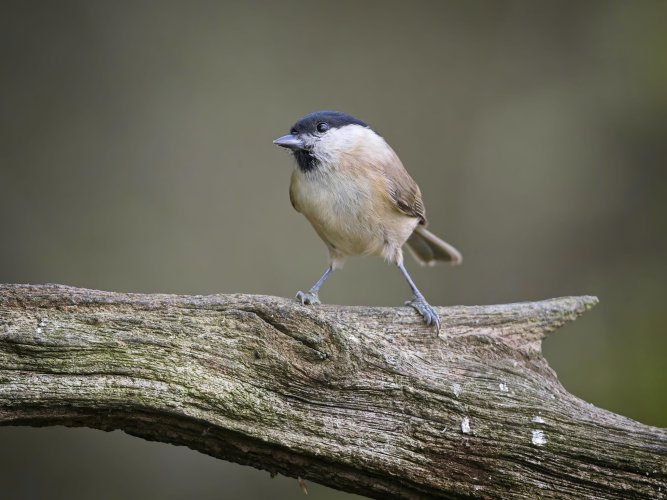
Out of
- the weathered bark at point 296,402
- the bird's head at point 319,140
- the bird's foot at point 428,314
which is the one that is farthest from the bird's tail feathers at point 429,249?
the weathered bark at point 296,402

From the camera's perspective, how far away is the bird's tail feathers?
2.95 metres

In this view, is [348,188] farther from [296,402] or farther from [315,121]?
[296,402]

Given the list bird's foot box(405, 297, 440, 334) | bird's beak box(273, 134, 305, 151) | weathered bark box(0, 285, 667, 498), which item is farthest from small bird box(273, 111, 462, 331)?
weathered bark box(0, 285, 667, 498)

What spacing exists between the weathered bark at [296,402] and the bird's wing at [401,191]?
76 centimetres

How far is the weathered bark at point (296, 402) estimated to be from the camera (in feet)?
5.28

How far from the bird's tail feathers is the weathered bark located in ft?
3.69

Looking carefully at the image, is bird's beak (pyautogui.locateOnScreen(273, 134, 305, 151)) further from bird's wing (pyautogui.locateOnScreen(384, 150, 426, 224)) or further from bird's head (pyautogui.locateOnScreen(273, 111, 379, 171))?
bird's wing (pyautogui.locateOnScreen(384, 150, 426, 224))

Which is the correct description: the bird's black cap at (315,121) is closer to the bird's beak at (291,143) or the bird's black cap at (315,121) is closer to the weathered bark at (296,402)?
the bird's beak at (291,143)

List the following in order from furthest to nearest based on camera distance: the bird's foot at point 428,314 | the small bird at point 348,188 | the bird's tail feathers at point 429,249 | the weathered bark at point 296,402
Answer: the bird's tail feathers at point 429,249 → the small bird at point 348,188 → the bird's foot at point 428,314 → the weathered bark at point 296,402

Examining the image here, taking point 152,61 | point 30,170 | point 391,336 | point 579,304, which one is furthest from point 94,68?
point 579,304

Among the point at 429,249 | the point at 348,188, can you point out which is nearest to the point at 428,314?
the point at 348,188

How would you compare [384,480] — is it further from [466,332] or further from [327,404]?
[466,332]

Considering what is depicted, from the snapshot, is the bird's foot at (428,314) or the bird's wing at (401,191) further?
the bird's wing at (401,191)

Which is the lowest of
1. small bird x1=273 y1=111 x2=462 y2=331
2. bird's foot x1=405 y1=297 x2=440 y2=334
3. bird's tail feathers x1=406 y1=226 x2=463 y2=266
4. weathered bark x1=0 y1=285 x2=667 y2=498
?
weathered bark x1=0 y1=285 x2=667 y2=498
